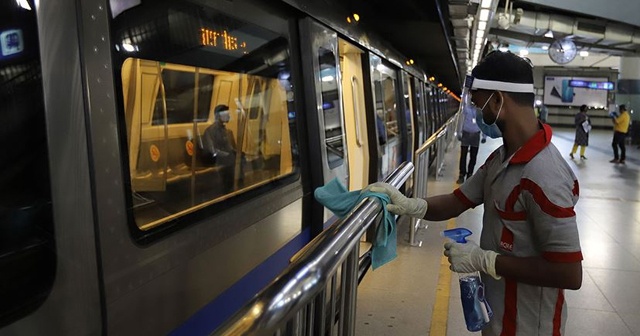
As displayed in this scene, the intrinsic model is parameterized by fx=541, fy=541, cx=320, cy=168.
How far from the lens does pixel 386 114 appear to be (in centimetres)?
808

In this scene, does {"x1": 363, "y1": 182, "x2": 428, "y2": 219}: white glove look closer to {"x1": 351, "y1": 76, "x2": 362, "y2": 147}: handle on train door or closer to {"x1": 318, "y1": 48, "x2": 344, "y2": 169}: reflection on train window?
{"x1": 318, "y1": 48, "x2": 344, "y2": 169}: reflection on train window

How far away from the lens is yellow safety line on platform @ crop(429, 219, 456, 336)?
146 inches

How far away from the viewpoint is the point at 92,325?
1.70 meters

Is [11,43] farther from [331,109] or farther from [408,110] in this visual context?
[408,110]

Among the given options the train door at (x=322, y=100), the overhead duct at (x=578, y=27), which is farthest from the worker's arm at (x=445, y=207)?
the overhead duct at (x=578, y=27)

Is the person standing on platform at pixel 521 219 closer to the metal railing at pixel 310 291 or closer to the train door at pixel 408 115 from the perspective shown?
the metal railing at pixel 310 291

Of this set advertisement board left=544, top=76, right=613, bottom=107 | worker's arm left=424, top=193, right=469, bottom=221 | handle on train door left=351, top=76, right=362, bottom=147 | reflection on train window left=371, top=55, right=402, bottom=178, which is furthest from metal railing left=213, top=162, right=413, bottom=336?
advertisement board left=544, top=76, right=613, bottom=107

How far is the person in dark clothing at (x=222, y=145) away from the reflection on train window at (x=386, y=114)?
3.82m

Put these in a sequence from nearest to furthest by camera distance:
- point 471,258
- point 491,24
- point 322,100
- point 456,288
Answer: point 471,258 < point 322,100 < point 456,288 < point 491,24

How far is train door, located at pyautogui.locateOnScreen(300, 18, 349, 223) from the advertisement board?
37846 mm

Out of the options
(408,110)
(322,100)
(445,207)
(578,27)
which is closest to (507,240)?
(445,207)

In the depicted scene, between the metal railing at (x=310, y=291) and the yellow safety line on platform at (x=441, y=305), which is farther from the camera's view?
the yellow safety line on platform at (x=441, y=305)

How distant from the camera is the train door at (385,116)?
6480 millimetres

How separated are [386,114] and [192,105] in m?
5.77
